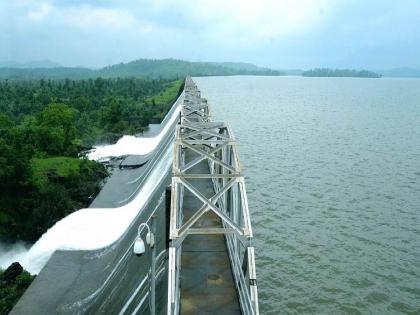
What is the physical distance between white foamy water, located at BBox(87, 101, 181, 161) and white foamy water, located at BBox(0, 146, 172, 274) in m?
21.7

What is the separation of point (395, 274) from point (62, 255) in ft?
64.4

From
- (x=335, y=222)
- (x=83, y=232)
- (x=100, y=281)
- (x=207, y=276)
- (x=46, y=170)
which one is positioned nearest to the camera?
(x=207, y=276)

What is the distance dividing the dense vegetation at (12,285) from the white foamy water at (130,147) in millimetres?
29336

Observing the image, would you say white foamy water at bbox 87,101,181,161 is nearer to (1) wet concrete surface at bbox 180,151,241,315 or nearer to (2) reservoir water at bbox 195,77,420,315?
(2) reservoir water at bbox 195,77,420,315

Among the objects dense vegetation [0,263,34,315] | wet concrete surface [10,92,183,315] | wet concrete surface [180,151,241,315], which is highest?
wet concrete surface [180,151,241,315]

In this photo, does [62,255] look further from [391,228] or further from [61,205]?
[391,228]

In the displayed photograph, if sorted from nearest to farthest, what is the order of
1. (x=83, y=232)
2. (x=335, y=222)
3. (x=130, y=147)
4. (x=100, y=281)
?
(x=100, y=281) → (x=83, y=232) → (x=335, y=222) → (x=130, y=147)

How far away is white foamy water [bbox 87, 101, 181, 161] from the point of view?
5541cm

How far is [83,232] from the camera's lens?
2917cm

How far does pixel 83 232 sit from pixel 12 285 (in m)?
6.18

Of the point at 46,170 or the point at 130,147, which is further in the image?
the point at 130,147

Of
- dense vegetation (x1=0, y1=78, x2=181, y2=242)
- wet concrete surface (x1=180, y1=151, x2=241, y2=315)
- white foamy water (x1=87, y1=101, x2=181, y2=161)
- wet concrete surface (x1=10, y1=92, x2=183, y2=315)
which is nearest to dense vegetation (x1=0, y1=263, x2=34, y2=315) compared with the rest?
wet concrete surface (x1=10, y1=92, x2=183, y2=315)

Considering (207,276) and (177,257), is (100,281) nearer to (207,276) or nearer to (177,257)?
(207,276)

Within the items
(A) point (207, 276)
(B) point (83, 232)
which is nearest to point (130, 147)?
(B) point (83, 232)
